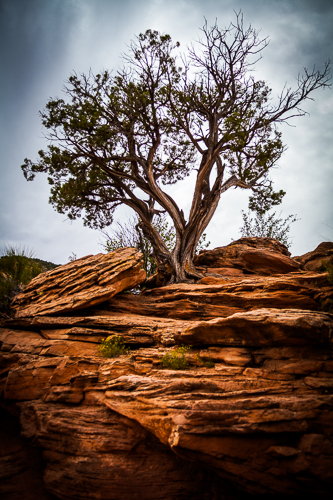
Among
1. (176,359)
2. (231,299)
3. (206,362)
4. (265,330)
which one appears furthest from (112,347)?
(231,299)

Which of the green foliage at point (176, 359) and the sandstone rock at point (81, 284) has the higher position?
the sandstone rock at point (81, 284)

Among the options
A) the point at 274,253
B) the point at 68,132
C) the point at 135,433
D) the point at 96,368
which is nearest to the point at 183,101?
the point at 68,132

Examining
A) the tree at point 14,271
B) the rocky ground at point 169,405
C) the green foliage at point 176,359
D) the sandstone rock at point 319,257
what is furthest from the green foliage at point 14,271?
the sandstone rock at point 319,257

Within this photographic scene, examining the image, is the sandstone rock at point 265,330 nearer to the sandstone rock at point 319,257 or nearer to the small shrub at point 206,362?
the small shrub at point 206,362

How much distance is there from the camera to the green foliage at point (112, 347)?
7.07m

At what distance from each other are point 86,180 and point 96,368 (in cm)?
1238

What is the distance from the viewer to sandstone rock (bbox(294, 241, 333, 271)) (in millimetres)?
11854

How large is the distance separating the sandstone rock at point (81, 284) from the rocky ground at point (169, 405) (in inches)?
5.8

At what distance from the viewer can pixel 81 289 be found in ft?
30.5

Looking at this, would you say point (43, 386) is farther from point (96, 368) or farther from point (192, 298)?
point (192, 298)

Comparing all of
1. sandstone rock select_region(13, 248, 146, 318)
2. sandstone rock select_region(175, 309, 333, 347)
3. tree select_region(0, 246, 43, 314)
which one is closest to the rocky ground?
sandstone rock select_region(175, 309, 333, 347)

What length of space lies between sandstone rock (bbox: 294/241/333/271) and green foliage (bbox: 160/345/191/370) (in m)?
8.38

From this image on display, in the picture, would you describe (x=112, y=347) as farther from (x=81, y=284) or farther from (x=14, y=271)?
(x=14, y=271)

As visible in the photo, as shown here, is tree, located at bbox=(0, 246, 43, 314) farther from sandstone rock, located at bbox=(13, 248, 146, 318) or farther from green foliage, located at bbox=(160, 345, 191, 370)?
green foliage, located at bbox=(160, 345, 191, 370)
